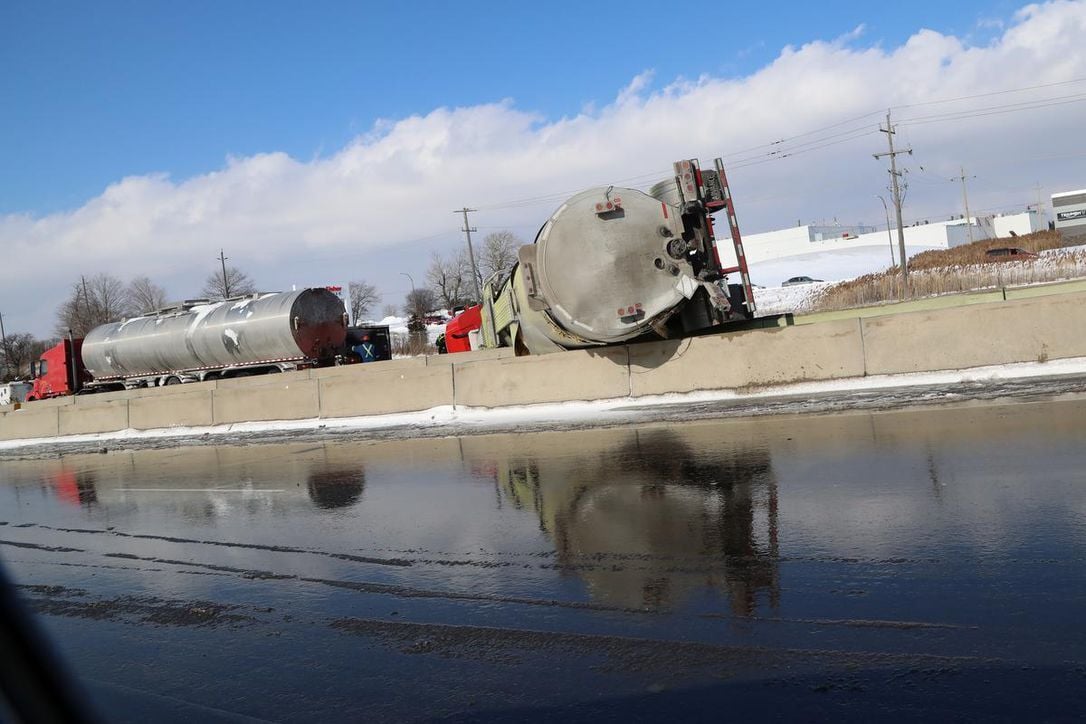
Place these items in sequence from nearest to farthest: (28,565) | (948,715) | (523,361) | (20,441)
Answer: (948,715), (28,565), (523,361), (20,441)

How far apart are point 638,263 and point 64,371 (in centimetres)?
3087

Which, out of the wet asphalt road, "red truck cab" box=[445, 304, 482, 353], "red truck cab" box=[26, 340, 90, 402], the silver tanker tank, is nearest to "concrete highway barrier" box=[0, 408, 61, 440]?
"red truck cab" box=[445, 304, 482, 353]

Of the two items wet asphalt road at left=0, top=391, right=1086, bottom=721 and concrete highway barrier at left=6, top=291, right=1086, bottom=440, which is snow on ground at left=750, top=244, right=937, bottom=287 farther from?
wet asphalt road at left=0, top=391, right=1086, bottom=721

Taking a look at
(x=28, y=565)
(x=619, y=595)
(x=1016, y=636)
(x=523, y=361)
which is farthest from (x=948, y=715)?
(x=523, y=361)

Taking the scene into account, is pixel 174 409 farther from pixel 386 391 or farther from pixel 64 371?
pixel 64 371

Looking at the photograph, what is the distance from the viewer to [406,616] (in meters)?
5.71

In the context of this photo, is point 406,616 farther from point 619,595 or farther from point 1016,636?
point 1016,636

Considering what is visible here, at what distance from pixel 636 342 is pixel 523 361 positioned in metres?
2.29

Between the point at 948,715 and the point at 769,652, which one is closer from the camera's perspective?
the point at 948,715

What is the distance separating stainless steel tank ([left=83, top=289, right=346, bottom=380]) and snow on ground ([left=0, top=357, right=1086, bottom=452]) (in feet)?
28.6

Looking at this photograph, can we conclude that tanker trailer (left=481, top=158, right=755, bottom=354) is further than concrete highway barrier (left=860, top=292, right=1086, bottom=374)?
Yes

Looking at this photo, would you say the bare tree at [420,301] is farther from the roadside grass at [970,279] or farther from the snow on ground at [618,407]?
the snow on ground at [618,407]

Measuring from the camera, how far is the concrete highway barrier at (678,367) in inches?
499

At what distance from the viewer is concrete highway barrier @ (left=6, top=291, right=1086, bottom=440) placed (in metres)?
12.7
